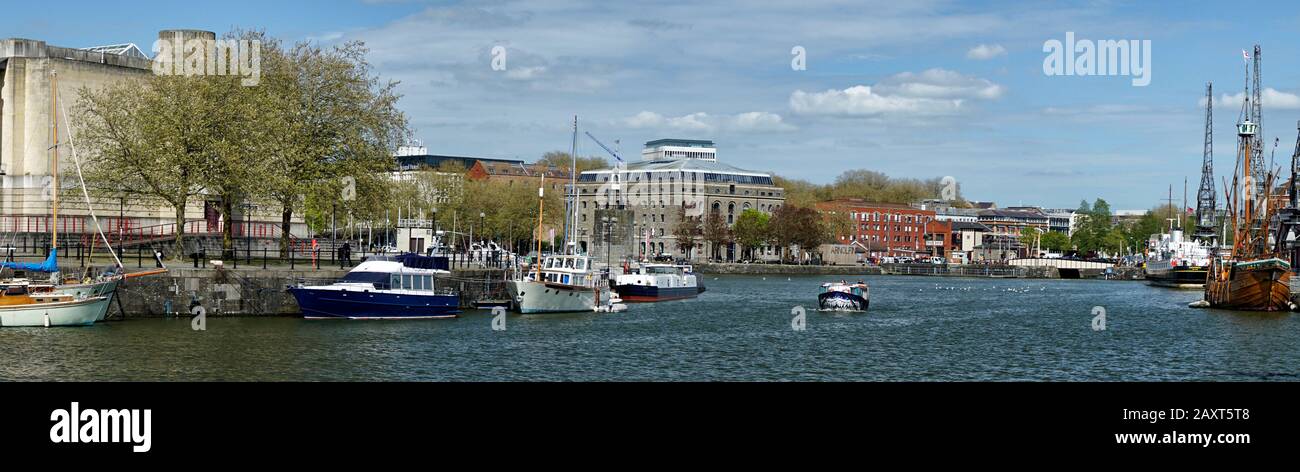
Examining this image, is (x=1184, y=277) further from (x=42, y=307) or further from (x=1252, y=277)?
(x=42, y=307)

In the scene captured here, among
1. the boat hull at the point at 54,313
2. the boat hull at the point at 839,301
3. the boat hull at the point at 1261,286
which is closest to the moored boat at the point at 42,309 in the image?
the boat hull at the point at 54,313

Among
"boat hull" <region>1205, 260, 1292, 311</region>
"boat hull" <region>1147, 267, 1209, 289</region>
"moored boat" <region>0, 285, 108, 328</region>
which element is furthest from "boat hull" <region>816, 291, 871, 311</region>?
"boat hull" <region>1147, 267, 1209, 289</region>

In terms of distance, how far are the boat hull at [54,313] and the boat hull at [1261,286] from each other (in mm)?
64955

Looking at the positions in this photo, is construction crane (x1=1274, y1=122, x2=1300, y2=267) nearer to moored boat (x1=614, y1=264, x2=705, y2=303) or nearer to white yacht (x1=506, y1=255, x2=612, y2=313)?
moored boat (x1=614, y1=264, x2=705, y2=303)

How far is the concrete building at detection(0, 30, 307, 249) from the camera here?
71875 mm

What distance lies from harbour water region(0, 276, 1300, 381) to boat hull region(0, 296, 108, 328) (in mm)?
736

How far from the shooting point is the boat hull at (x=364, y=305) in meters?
54.1

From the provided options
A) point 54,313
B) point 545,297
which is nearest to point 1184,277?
point 545,297

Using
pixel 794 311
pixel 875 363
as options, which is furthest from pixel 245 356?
pixel 794 311

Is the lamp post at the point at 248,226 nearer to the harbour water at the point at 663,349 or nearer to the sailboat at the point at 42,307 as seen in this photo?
the harbour water at the point at 663,349

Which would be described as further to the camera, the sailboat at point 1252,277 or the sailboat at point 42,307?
the sailboat at point 1252,277

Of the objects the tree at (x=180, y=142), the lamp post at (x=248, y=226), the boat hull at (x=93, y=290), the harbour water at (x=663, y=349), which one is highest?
the tree at (x=180, y=142)
